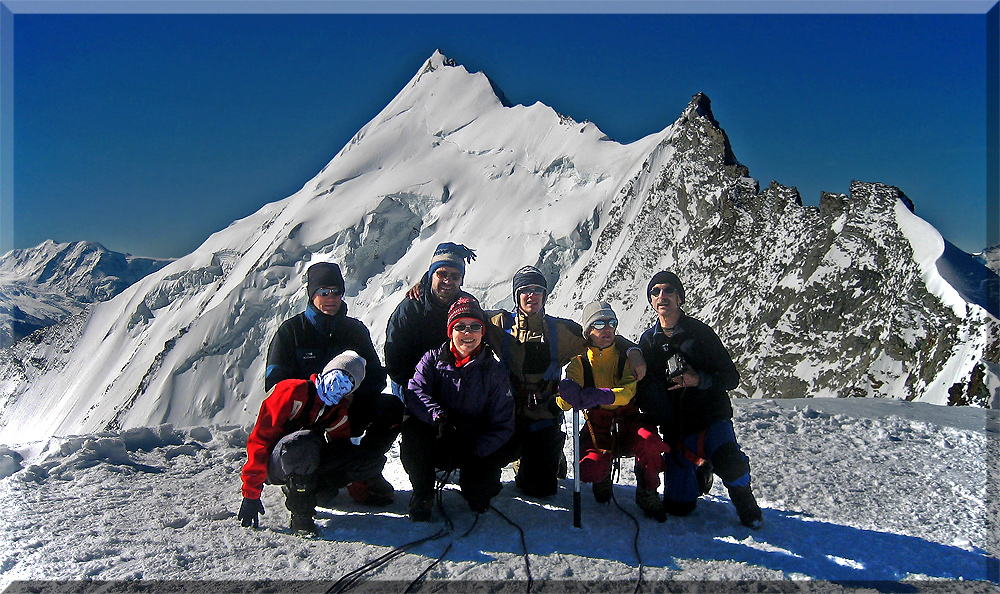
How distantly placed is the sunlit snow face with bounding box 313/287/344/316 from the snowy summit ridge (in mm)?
10347

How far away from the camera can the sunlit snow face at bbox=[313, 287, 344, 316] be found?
4080mm

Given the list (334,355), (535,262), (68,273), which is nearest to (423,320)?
(334,355)

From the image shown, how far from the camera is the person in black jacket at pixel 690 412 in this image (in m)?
3.54

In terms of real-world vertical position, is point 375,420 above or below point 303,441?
above

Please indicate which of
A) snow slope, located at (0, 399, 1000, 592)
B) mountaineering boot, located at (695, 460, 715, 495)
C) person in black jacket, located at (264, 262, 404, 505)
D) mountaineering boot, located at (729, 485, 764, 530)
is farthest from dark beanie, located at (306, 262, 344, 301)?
mountaineering boot, located at (729, 485, 764, 530)

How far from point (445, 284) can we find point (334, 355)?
0.87 meters

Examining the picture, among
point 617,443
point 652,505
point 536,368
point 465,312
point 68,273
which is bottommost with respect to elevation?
point 652,505

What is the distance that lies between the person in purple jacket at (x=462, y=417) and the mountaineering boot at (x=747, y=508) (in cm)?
134

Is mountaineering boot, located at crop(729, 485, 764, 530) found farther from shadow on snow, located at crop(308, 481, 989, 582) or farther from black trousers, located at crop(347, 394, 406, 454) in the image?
black trousers, located at crop(347, 394, 406, 454)

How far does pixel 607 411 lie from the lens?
3.73 m

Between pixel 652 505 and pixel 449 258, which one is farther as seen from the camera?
pixel 449 258

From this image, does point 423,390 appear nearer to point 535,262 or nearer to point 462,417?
point 462,417

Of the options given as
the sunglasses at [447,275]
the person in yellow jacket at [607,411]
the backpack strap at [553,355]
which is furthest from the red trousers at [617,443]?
the sunglasses at [447,275]

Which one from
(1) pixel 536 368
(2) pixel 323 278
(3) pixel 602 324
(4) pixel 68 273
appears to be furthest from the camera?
(4) pixel 68 273
